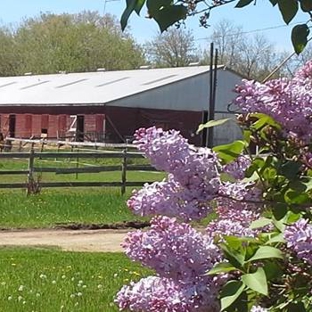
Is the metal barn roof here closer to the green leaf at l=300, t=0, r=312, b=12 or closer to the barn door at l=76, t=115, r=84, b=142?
the barn door at l=76, t=115, r=84, b=142

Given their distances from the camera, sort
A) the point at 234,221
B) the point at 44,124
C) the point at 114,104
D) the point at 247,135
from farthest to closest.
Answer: the point at 44,124
the point at 114,104
the point at 234,221
the point at 247,135

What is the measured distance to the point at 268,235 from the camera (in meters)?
2.06

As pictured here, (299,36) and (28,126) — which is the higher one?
(299,36)

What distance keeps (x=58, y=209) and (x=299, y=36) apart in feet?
50.6

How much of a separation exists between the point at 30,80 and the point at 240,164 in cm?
5962

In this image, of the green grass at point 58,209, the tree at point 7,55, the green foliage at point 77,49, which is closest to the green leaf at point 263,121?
A: the green grass at point 58,209

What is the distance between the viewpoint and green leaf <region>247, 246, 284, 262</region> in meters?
1.86

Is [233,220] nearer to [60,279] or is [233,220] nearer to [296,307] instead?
[296,307]

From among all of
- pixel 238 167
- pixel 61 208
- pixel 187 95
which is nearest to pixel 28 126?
pixel 187 95

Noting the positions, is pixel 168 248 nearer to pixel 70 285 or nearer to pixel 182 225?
pixel 182 225

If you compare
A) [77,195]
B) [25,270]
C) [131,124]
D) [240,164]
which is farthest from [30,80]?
[240,164]

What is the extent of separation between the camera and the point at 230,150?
213 centimetres

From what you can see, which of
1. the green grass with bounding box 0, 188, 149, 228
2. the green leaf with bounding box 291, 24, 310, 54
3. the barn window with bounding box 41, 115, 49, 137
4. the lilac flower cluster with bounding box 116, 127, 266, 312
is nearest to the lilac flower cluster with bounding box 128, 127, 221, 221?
the lilac flower cluster with bounding box 116, 127, 266, 312

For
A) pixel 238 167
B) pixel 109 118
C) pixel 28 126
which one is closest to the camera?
pixel 238 167
